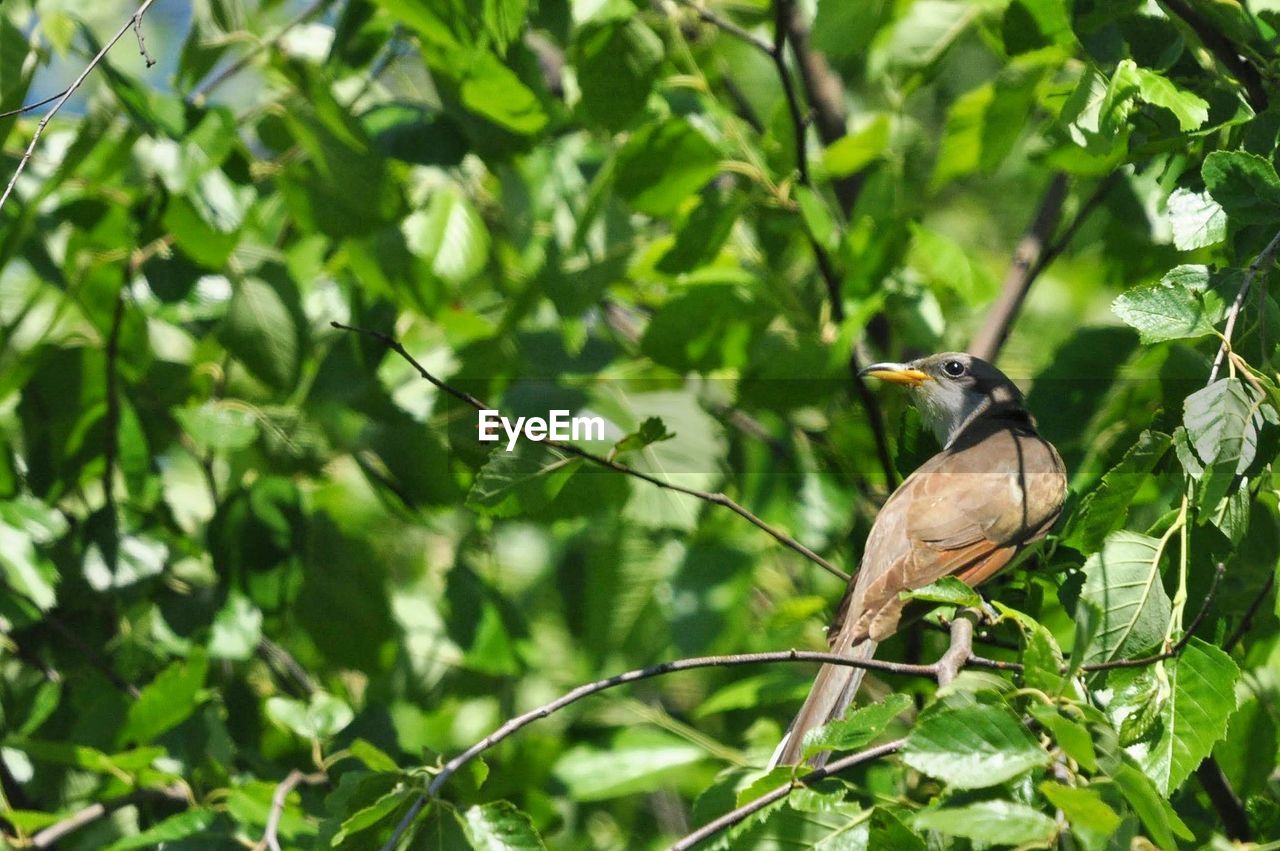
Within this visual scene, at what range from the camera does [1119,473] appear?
215 centimetres

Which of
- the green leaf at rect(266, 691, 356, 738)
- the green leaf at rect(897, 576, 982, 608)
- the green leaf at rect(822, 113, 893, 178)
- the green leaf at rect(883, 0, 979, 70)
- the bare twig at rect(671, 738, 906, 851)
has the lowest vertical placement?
the green leaf at rect(266, 691, 356, 738)

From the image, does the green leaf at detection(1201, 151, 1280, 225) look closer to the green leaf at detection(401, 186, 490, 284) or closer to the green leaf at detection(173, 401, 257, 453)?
the green leaf at detection(401, 186, 490, 284)

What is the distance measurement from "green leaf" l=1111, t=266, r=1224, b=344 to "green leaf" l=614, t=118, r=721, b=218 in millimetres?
1564

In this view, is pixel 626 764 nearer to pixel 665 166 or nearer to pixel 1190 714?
pixel 665 166

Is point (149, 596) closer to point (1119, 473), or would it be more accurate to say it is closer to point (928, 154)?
point (1119, 473)

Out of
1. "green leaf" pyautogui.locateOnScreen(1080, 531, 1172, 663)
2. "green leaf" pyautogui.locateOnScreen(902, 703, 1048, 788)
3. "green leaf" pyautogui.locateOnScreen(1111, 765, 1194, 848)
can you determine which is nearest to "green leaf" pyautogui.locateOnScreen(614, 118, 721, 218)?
"green leaf" pyautogui.locateOnScreen(1080, 531, 1172, 663)

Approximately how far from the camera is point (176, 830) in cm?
301

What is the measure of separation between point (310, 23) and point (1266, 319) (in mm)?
3323

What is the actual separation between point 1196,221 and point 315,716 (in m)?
2.26

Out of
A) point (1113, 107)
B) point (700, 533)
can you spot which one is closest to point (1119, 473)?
point (1113, 107)

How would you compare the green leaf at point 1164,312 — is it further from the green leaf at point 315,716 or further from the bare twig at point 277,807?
the green leaf at point 315,716

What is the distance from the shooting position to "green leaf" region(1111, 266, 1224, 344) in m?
2.07

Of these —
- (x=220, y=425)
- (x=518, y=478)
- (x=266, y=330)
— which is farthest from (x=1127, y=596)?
(x=220, y=425)

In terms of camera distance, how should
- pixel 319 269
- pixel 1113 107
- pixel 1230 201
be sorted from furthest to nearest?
pixel 319 269 < pixel 1113 107 < pixel 1230 201
